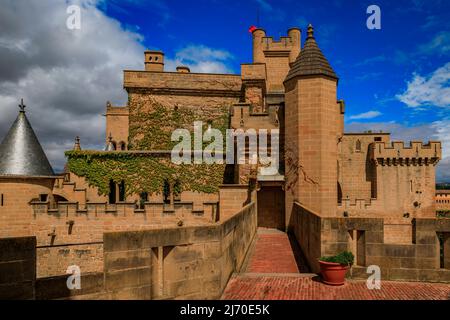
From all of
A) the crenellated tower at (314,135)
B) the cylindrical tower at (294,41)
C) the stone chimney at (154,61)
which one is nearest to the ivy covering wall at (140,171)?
the crenellated tower at (314,135)

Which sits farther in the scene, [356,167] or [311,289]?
[356,167]

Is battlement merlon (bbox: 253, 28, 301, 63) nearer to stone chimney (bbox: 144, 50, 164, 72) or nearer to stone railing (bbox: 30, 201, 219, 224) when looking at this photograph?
stone chimney (bbox: 144, 50, 164, 72)

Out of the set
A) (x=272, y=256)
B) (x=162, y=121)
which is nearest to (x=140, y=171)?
(x=162, y=121)

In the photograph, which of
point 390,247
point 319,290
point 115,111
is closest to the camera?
point 319,290

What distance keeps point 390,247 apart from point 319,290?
2184mm

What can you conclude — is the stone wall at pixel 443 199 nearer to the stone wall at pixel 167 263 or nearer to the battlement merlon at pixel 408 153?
the battlement merlon at pixel 408 153

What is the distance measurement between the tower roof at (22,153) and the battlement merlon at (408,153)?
88.8 feet

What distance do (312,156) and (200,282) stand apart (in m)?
8.86

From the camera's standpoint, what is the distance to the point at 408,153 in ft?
81.0

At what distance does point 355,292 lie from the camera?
5.98 meters

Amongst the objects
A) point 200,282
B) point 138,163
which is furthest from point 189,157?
point 200,282

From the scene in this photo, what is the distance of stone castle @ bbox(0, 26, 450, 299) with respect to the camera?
17.0 ft

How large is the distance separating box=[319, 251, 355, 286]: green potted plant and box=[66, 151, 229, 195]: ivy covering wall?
14.4 m

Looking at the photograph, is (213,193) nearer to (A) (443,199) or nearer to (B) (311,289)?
(B) (311,289)
